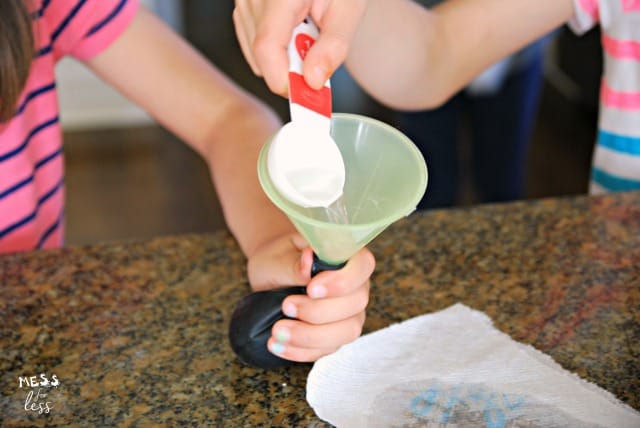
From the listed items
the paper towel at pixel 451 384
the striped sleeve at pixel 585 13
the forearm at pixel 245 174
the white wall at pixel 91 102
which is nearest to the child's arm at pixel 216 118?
the forearm at pixel 245 174

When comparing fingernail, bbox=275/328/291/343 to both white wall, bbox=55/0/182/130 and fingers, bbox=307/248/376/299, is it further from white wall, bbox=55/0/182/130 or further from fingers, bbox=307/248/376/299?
white wall, bbox=55/0/182/130

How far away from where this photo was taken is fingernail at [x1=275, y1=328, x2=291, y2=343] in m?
0.60

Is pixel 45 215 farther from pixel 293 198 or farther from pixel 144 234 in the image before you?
pixel 144 234

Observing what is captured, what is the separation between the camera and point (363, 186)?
1.98 ft

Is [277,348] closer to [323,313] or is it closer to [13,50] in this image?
[323,313]

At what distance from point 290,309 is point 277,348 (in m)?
0.03

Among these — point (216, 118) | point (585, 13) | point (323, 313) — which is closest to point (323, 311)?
point (323, 313)

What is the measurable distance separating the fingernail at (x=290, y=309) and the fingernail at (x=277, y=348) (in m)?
0.03

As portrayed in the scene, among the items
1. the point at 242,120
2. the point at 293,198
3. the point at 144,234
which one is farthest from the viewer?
the point at 144,234

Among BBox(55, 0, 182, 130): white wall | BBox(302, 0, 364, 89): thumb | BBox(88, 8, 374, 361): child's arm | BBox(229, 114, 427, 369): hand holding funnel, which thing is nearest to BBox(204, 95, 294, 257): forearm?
BBox(88, 8, 374, 361): child's arm

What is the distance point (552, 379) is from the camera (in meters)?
0.59

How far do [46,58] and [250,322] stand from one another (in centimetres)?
52

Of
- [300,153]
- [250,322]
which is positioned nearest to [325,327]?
[250,322]

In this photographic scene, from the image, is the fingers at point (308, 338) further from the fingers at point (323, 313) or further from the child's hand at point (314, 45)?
the child's hand at point (314, 45)
